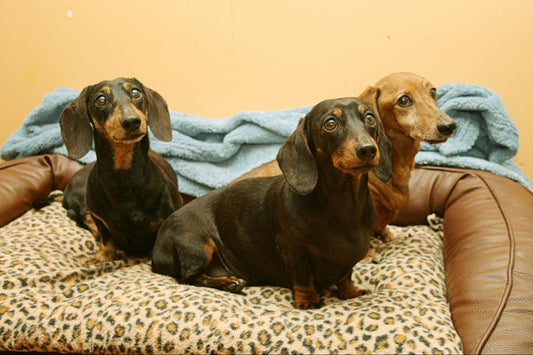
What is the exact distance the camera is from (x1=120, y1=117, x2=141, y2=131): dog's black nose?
2037 millimetres

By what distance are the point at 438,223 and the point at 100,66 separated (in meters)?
2.88

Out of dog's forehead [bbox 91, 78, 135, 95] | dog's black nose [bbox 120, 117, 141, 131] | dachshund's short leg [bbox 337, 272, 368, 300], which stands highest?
dog's forehead [bbox 91, 78, 135, 95]

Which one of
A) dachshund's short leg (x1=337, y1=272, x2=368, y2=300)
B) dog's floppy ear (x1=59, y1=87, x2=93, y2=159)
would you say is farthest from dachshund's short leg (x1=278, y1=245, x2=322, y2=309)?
dog's floppy ear (x1=59, y1=87, x2=93, y2=159)

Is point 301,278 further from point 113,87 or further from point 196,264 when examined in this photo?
point 113,87

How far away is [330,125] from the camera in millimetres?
1730

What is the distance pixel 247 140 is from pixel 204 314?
1761 mm

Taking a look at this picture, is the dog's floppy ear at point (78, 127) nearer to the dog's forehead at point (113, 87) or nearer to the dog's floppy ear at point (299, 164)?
the dog's forehead at point (113, 87)

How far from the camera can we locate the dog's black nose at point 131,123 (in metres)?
2.04

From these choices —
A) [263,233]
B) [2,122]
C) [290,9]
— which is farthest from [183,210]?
[2,122]

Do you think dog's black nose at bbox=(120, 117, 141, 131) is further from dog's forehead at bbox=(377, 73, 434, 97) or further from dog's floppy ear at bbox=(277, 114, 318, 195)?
dog's forehead at bbox=(377, 73, 434, 97)

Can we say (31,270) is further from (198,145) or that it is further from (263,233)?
(198,145)

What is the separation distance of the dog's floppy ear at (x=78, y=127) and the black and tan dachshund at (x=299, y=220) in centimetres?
57

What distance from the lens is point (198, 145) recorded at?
335cm

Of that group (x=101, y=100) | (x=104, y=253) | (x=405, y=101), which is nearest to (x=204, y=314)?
(x=104, y=253)
